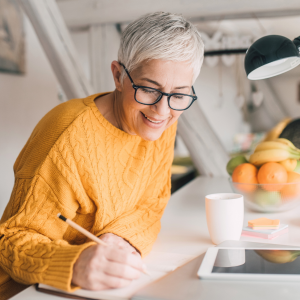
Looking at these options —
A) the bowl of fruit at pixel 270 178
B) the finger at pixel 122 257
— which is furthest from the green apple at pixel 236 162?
the finger at pixel 122 257

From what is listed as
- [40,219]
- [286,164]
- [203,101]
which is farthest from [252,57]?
[203,101]

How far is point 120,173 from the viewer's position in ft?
3.41

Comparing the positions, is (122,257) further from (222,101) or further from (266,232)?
(222,101)

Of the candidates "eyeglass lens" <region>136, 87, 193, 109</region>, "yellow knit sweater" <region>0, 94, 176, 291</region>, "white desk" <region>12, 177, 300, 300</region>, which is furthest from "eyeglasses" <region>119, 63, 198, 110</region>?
"white desk" <region>12, 177, 300, 300</region>

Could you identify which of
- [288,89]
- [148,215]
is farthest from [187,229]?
[288,89]

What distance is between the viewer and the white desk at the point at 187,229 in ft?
2.94

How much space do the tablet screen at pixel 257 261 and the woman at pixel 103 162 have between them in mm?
186

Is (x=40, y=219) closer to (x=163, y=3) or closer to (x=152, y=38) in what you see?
(x=152, y=38)

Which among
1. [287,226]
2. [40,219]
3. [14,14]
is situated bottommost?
[287,226]

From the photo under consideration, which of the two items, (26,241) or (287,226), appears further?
(287,226)

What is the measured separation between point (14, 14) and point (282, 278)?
180cm

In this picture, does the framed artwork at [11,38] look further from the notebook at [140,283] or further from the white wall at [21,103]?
the notebook at [140,283]

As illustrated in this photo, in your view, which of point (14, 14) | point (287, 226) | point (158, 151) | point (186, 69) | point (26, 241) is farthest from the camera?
point (14, 14)

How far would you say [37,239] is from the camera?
2.65ft
